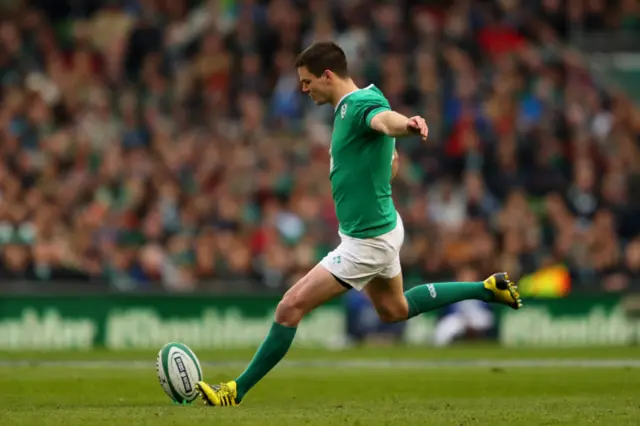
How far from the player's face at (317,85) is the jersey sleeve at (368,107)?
1.09ft

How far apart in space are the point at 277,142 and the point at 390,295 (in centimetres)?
1152

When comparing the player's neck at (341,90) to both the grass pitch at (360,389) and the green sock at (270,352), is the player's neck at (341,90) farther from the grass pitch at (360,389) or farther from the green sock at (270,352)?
the grass pitch at (360,389)

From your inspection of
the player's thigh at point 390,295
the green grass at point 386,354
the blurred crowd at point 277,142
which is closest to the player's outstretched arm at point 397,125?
the player's thigh at point 390,295

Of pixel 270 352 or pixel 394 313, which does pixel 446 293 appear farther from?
pixel 270 352

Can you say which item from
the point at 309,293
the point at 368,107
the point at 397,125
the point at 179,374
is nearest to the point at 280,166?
the point at 179,374

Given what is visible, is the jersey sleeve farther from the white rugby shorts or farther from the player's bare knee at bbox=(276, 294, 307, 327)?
the player's bare knee at bbox=(276, 294, 307, 327)

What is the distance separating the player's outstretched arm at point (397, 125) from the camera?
9164 mm

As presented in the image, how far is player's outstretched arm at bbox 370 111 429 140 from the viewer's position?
916 centimetres

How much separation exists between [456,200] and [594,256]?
89.2 inches

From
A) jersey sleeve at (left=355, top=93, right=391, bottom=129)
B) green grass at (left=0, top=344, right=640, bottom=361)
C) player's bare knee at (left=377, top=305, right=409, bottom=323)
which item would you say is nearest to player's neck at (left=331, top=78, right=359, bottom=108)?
jersey sleeve at (left=355, top=93, right=391, bottom=129)

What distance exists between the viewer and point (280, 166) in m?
21.8

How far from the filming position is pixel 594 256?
70.7 ft

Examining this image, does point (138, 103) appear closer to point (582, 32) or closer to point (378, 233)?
point (582, 32)

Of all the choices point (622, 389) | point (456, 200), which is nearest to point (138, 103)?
point (456, 200)
